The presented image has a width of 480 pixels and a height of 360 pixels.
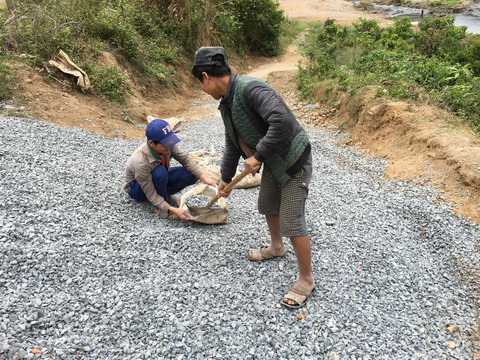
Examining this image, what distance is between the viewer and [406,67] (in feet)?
23.0

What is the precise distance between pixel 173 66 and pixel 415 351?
34.1 feet

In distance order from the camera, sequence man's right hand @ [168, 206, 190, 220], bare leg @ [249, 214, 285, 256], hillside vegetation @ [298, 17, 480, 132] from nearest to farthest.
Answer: bare leg @ [249, 214, 285, 256]
man's right hand @ [168, 206, 190, 220]
hillside vegetation @ [298, 17, 480, 132]

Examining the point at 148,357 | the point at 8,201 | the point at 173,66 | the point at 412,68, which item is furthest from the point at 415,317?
the point at 173,66

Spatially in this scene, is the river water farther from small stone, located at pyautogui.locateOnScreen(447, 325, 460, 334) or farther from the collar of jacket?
the collar of jacket

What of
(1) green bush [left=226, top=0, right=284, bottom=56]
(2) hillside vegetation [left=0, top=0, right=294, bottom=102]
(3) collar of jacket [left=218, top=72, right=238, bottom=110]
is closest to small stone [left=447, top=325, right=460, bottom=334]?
(3) collar of jacket [left=218, top=72, right=238, bottom=110]

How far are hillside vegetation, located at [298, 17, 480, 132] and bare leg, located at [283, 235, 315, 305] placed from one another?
13.7 feet

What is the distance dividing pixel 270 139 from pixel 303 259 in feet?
2.94

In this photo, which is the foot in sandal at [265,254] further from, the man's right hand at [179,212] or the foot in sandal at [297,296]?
the man's right hand at [179,212]

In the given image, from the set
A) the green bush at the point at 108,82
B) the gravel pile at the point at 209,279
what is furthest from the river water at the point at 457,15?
the gravel pile at the point at 209,279

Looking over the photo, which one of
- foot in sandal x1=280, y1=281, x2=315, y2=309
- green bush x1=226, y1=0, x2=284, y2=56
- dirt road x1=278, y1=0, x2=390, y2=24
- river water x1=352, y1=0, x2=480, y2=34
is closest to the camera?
foot in sandal x1=280, y1=281, x2=315, y2=309

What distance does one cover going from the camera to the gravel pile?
2.14 meters

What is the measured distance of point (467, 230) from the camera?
11.4ft

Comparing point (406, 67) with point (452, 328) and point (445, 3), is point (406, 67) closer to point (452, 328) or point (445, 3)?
point (452, 328)

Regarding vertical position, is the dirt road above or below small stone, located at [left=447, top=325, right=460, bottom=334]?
below
